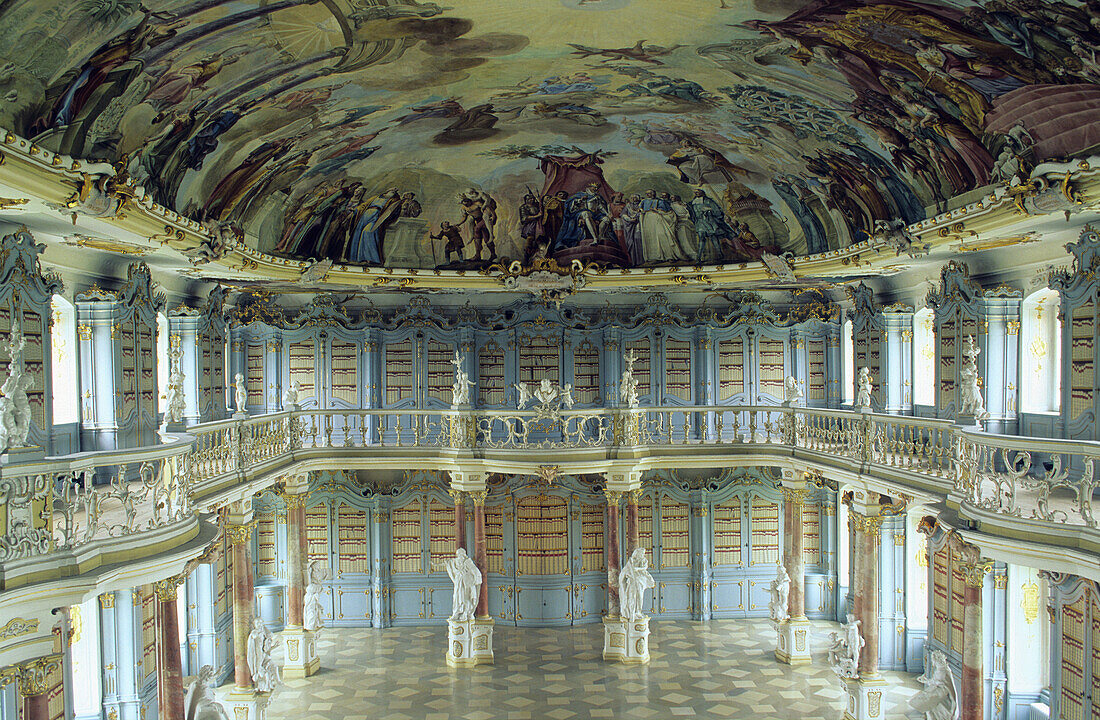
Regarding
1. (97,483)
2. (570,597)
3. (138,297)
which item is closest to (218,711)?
(97,483)

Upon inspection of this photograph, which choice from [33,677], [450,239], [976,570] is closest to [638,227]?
[450,239]

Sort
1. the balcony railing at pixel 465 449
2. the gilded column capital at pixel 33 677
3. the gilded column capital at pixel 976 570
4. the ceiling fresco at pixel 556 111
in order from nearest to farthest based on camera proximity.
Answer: the balcony railing at pixel 465 449 < the ceiling fresco at pixel 556 111 < the gilded column capital at pixel 33 677 < the gilded column capital at pixel 976 570

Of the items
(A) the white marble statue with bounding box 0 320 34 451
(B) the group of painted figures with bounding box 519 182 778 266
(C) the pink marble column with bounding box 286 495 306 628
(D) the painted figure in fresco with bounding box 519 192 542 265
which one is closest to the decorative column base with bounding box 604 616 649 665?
(C) the pink marble column with bounding box 286 495 306 628

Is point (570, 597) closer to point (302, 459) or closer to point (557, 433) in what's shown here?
point (557, 433)

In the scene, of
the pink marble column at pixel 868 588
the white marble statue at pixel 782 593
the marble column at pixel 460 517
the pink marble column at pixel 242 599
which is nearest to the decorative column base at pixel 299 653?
the pink marble column at pixel 242 599

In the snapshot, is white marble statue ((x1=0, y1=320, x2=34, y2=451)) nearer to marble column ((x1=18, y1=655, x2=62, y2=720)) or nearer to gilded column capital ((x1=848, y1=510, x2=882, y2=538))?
marble column ((x1=18, y1=655, x2=62, y2=720))

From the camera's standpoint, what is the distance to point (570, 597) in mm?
21156

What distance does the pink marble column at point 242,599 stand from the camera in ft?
48.5

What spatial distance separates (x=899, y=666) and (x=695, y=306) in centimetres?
923

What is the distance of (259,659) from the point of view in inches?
585

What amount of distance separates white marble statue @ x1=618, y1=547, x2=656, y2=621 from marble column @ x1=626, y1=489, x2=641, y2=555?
396 mm

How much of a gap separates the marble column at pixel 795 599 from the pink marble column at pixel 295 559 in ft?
33.2

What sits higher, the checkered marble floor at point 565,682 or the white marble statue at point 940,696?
the white marble statue at point 940,696

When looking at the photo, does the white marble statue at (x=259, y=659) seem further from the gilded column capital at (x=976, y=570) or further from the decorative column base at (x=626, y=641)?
the gilded column capital at (x=976, y=570)
